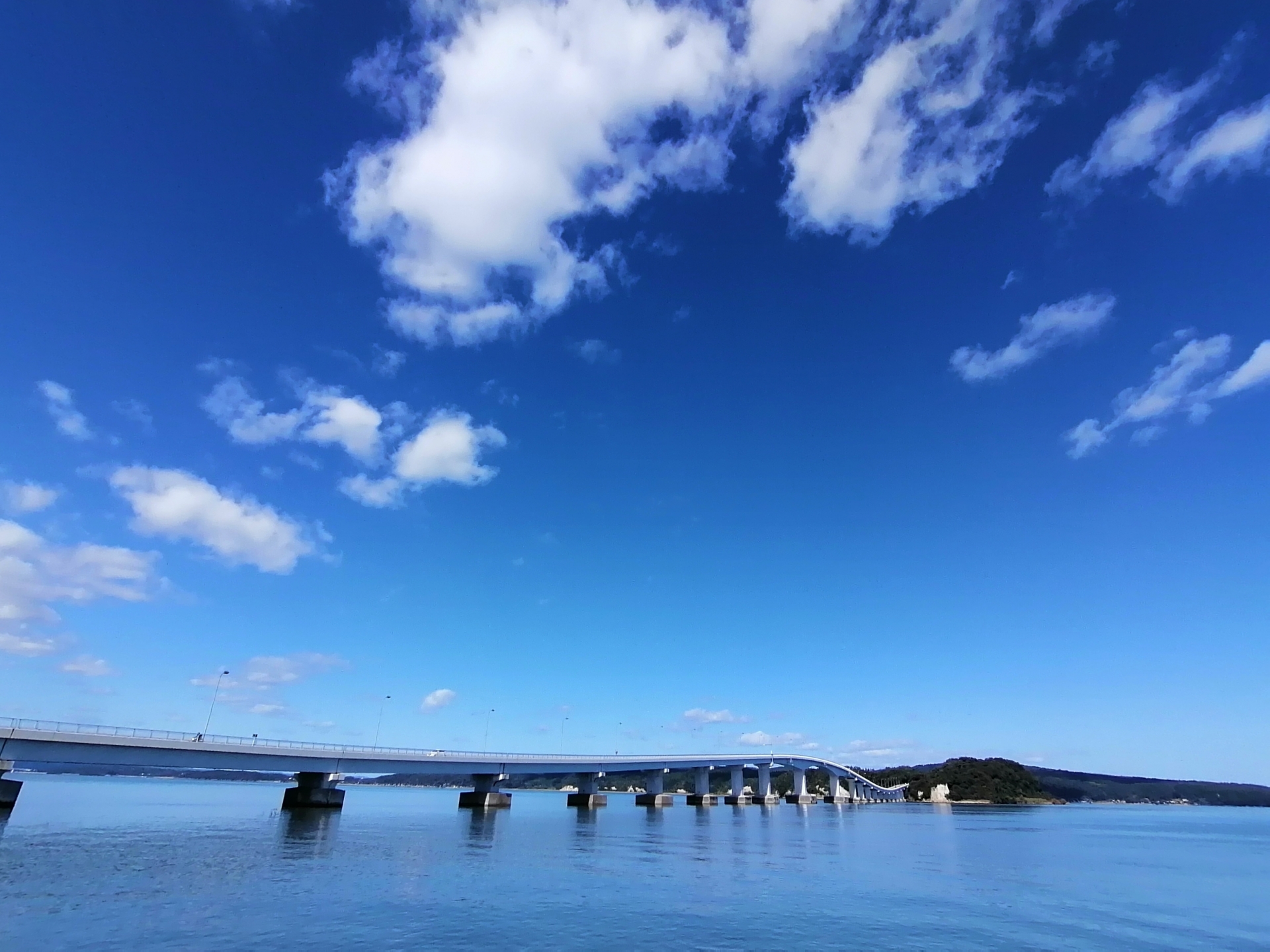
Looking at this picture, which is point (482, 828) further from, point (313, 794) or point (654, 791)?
point (654, 791)

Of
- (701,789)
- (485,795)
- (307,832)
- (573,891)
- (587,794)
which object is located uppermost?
(701,789)

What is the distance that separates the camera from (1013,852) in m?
72.8

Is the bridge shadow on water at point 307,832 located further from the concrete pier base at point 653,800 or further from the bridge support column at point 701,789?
the bridge support column at point 701,789

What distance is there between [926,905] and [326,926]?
3030 centimetres

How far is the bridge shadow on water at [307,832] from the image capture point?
52.3 meters

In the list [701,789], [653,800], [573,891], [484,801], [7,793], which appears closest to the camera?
[573,891]

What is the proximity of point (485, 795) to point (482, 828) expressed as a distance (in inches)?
1576

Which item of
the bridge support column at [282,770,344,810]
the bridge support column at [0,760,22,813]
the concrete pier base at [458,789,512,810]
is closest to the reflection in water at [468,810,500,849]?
the concrete pier base at [458,789,512,810]

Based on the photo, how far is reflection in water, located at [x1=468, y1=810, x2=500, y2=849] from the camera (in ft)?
218

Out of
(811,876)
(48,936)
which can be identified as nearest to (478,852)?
(811,876)

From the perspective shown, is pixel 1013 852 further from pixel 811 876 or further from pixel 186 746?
pixel 186 746

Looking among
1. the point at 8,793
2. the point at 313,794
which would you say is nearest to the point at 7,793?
the point at 8,793

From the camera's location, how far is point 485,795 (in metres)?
123

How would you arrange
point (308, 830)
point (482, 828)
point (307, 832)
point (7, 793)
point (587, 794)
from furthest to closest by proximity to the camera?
point (587, 794) → point (482, 828) → point (308, 830) → point (307, 832) → point (7, 793)
